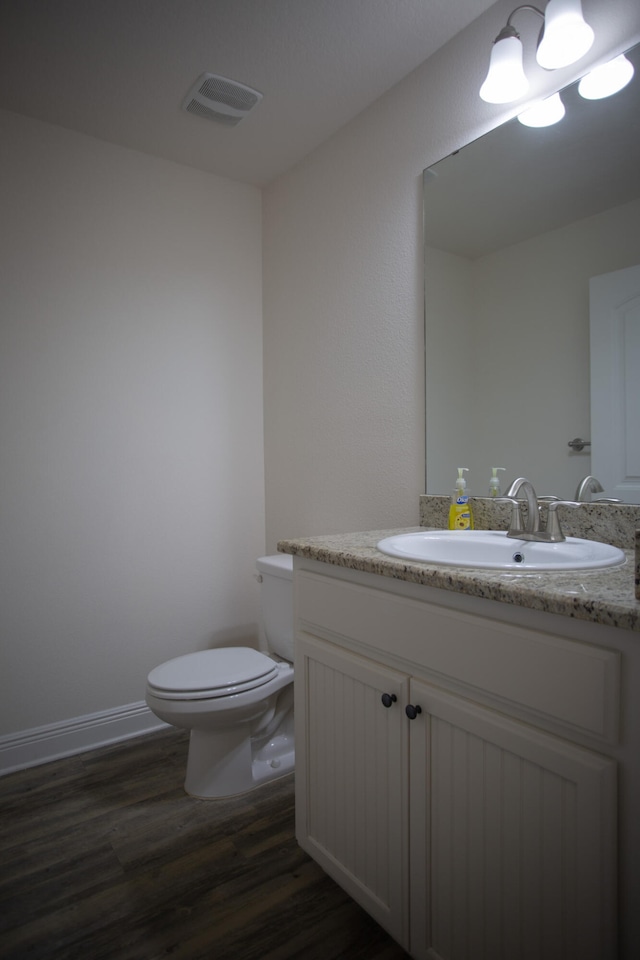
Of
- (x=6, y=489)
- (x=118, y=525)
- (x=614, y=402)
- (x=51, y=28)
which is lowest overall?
(x=118, y=525)

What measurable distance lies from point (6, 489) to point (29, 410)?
295 mm

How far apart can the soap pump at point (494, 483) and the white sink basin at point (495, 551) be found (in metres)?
0.13

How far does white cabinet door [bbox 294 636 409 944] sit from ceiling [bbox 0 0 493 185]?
1728 mm

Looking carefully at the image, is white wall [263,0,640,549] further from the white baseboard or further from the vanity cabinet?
the white baseboard

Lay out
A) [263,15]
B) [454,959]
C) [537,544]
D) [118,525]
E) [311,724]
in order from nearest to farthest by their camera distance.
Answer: [454,959], [537,544], [311,724], [263,15], [118,525]

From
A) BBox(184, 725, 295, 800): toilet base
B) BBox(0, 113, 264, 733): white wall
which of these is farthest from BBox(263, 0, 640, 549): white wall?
BBox(184, 725, 295, 800): toilet base

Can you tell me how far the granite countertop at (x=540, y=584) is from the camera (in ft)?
2.50

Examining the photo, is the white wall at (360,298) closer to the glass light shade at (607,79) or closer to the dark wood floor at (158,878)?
the glass light shade at (607,79)

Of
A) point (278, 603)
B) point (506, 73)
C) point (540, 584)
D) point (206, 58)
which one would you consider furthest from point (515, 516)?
point (206, 58)

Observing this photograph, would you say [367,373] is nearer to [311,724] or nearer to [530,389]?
[530,389]

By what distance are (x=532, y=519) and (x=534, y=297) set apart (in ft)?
1.97

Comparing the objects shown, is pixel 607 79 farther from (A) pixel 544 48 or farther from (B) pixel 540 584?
(B) pixel 540 584

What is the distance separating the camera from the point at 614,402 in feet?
4.21

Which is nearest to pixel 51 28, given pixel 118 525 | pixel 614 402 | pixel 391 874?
pixel 118 525
